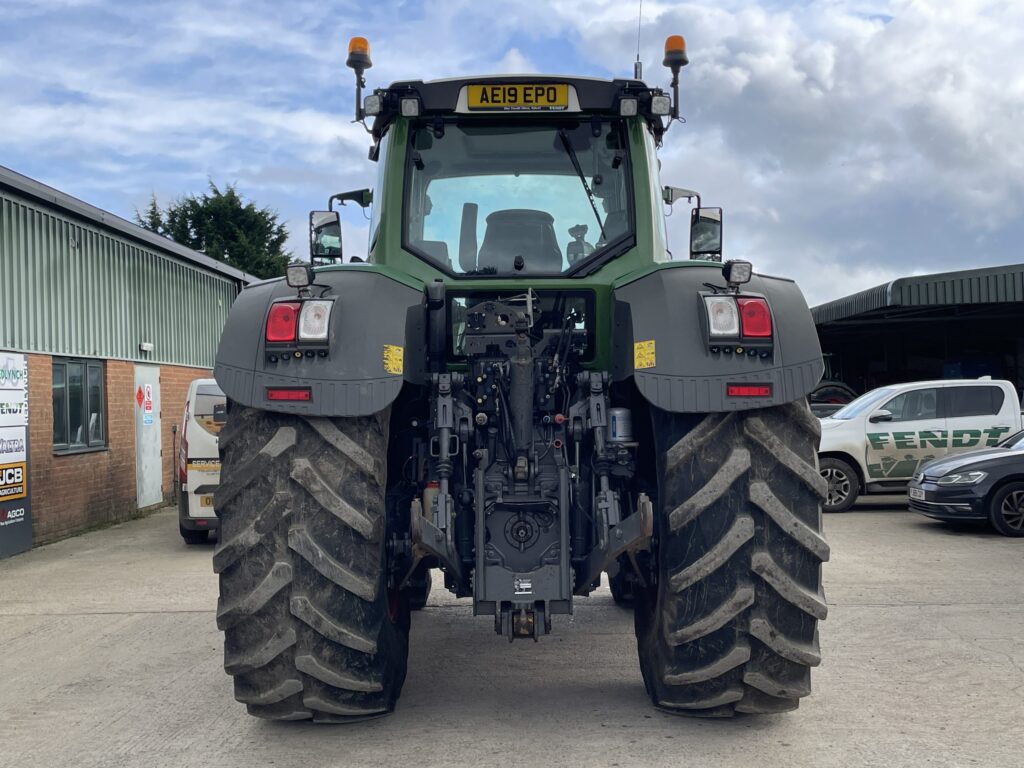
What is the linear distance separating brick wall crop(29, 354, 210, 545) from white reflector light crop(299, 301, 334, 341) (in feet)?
33.1

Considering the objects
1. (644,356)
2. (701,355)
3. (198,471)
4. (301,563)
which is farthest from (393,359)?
(198,471)

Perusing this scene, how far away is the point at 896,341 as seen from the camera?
3222 centimetres

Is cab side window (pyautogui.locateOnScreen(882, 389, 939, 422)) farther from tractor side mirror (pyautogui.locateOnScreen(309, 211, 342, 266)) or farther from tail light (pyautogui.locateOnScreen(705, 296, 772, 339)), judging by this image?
tail light (pyautogui.locateOnScreen(705, 296, 772, 339))

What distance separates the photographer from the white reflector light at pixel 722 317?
14.3 feet

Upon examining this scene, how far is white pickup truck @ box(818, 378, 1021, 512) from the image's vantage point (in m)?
15.2

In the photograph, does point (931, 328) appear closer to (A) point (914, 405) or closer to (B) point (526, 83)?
(A) point (914, 405)

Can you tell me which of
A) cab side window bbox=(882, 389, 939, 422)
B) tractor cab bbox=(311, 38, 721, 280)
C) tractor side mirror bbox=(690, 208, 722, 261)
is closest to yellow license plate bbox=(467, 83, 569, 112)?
tractor cab bbox=(311, 38, 721, 280)

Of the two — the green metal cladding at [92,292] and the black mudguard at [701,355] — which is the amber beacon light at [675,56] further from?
the green metal cladding at [92,292]

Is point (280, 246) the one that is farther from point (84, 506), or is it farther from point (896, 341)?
point (84, 506)

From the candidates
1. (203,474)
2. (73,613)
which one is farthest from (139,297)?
(73,613)

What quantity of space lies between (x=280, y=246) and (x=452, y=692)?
41.9 metres

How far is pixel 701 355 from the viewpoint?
4.37 meters

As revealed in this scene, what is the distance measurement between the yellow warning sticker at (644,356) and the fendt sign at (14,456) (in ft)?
33.1

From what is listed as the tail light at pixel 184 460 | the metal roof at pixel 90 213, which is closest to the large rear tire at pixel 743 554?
the metal roof at pixel 90 213
